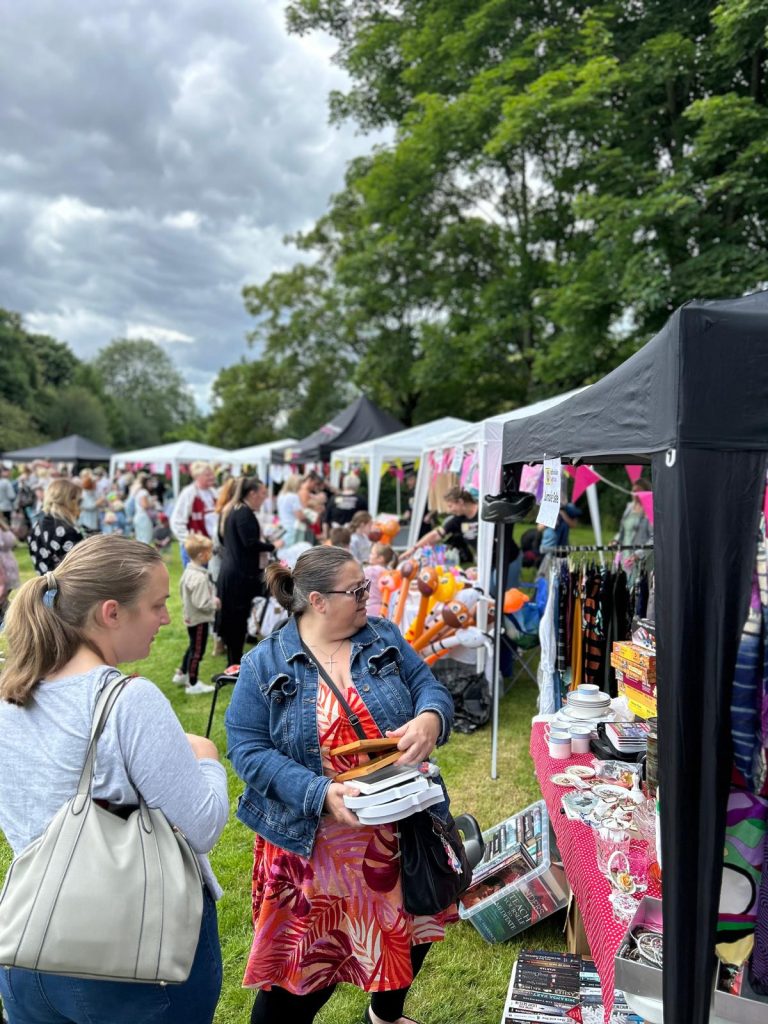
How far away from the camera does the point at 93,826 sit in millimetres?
1170

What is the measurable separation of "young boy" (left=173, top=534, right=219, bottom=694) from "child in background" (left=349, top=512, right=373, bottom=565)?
1761 millimetres

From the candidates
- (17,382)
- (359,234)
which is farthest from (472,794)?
(17,382)

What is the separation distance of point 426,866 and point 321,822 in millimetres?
302

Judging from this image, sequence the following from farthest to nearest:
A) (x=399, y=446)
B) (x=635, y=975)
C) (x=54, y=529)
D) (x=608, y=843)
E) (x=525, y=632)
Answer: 1. (x=399, y=446)
2. (x=525, y=632)
3. (x=54, y=529)
4. (x=608, y=843)
5. (x=635, y=975)

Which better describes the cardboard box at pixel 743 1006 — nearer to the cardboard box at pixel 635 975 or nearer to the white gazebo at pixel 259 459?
the cardboard box at pixel 635 975

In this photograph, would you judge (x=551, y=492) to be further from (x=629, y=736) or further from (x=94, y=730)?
(x=94, y=730)

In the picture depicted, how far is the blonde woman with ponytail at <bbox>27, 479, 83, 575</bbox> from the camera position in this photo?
15.0 ft

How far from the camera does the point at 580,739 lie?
2.68m

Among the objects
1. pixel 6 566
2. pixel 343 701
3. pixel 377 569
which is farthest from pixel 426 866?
pixel 6 566

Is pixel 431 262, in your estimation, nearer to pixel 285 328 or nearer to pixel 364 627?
pixel 285 328

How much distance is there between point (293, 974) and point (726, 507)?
5.42 ft

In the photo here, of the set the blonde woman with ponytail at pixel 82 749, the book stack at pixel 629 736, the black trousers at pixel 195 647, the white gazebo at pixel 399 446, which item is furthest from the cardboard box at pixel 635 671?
the white gazebo at pixel 399 446

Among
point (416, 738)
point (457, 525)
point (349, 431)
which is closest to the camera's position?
point (416, 738)

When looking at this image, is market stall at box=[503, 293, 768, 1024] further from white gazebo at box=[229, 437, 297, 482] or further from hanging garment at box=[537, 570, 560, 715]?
white gazebo at box=[229, 437, 297, 482]
